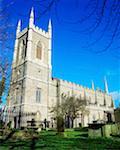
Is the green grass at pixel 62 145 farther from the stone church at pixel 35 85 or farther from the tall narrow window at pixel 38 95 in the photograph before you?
the tall narrow window at pixel 38 95

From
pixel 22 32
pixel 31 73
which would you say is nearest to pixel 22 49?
pixel 22 32

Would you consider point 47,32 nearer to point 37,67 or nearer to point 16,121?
point 37,67

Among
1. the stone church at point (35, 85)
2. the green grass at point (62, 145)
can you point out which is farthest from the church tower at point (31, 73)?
the green grass at point (62, 145)

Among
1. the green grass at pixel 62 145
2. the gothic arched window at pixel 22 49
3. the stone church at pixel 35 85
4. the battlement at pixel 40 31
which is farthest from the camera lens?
the battlement at pixel 40 31

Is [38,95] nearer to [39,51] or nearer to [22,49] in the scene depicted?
[39,51]

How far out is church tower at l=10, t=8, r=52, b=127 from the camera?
37.2m

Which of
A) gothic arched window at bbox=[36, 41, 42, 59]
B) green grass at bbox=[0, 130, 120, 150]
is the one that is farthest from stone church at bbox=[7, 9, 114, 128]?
green grass at bbox=[0, 130, 120, 150]

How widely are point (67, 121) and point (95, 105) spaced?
11786 millimetres

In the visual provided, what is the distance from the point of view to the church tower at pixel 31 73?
3716 cm

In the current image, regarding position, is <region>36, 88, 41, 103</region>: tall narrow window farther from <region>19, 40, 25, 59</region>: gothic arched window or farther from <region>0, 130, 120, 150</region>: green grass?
<region>0, 130, 120, 150</region>: green grass

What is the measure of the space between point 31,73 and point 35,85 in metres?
2.61

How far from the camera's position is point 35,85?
40094 millimetres

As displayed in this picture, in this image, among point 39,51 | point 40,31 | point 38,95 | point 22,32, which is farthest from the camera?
point 22,32

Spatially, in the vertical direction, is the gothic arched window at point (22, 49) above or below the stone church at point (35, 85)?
above
